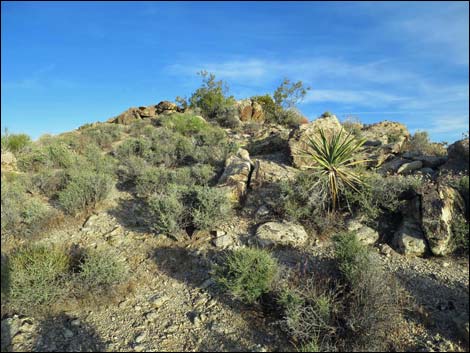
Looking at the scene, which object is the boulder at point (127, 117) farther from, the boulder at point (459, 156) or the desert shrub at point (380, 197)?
the boulder at point (459, 156)

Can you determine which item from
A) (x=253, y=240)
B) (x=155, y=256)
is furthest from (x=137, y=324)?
(x=253, y=240)

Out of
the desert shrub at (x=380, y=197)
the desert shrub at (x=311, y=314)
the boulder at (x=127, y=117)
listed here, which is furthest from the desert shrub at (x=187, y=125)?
the desert shrub at (x=311, y=314)

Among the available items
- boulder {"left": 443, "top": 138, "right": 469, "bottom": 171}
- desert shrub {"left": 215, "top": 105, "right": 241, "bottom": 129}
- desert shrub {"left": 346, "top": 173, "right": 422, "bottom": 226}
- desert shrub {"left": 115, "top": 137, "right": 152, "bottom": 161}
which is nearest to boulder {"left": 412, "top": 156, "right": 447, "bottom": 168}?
boulder {"left": 443, "top": 138, "right": 469, "bottom": 171}

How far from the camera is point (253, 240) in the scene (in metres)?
5.42

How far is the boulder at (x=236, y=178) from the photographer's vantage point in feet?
22.6

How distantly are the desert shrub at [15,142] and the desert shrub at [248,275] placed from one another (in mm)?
9134

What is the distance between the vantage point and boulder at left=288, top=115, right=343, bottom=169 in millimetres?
8352

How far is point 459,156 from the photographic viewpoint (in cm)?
659

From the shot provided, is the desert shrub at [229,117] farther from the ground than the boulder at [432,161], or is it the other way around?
the desert shrub at [229,117]

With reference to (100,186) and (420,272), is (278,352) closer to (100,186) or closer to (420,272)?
(420,272)

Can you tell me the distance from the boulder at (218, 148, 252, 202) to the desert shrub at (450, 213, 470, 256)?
14.0 ft

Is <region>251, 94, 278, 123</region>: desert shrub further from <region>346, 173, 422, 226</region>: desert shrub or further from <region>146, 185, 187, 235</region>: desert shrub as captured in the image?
<region>146, 185, 187, 235</region>: desert shrub

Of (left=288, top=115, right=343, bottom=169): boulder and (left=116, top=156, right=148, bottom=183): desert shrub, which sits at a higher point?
(left=288, top=115, right=343, bottom=169): boulder

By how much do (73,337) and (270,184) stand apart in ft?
16.6
